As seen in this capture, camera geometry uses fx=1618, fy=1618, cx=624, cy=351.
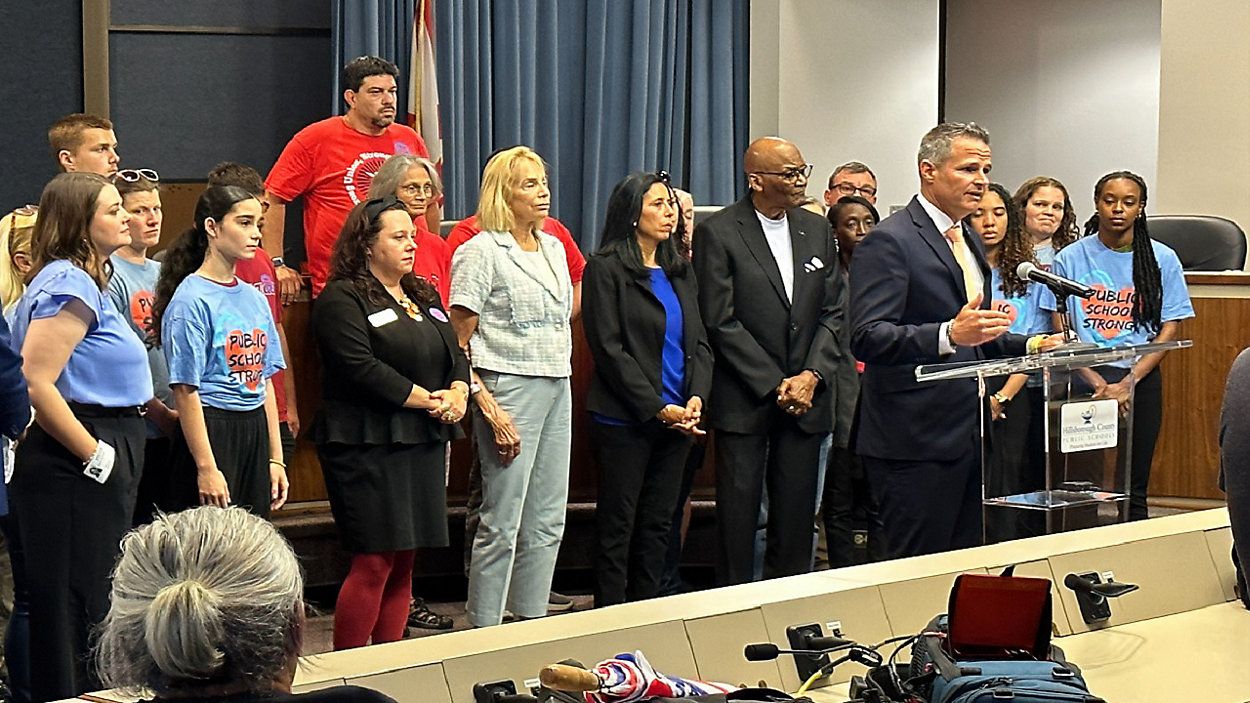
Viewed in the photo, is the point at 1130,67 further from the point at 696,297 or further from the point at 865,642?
the point at 865,642

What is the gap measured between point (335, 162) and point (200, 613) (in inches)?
155

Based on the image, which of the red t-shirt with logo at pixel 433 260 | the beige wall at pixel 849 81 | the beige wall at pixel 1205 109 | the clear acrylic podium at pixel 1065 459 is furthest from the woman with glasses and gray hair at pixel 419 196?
the beige wall at pixel 1205 109

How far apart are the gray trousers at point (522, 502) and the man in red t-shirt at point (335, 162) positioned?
118cm

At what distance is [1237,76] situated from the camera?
23.8ft

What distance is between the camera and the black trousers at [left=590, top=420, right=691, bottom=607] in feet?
14.7

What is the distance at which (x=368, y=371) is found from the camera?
3.89m

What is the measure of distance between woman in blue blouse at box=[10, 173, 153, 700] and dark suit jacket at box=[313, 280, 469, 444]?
0.57 m

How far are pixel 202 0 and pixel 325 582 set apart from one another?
11.2 feet

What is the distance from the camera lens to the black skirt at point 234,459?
3816mm

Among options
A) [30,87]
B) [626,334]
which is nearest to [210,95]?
[30,87]

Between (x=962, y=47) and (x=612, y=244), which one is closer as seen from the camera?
(x=612, y=244)

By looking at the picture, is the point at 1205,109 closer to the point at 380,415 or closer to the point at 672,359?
the point at 672,359

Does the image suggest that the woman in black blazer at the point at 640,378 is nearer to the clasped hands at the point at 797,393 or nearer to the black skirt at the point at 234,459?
the clasped hands at the point at 797,393

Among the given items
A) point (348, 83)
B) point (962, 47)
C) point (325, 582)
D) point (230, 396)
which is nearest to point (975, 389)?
point (230, 396)
